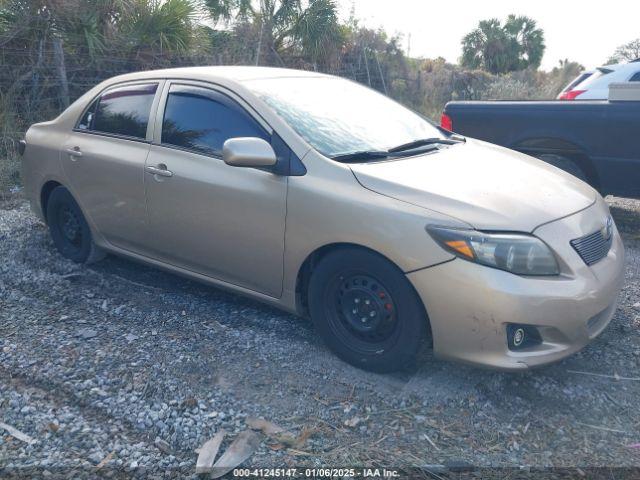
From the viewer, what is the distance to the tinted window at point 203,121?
399 cm

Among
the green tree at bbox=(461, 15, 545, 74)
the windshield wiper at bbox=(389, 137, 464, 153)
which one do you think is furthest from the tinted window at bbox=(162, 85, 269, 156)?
the green tree at bbox=(461, 15, 545, 74)

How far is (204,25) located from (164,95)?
800 centimetres

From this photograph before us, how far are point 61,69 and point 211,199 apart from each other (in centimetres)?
677

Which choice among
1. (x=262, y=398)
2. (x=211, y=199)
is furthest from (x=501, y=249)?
(x=211, y=199)

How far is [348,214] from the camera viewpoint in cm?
344

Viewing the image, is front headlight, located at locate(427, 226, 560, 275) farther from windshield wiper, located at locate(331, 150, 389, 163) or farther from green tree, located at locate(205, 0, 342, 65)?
green tree, located at locate(205, 0, 342, 65)

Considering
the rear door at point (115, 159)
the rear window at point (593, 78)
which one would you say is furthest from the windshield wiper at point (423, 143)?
the rear window at point (593, 78)

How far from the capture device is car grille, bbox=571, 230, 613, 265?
11.0 ft

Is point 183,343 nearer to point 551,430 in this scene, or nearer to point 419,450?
point 419,450

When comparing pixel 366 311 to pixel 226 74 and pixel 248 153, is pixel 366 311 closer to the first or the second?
pixel 248 153

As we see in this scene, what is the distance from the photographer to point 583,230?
3463 mm

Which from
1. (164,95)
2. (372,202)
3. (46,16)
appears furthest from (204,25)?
(372,202)

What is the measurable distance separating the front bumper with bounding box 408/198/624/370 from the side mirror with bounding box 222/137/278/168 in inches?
42.8

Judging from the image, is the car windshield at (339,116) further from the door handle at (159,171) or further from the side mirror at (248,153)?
the door handle at (159,171)
